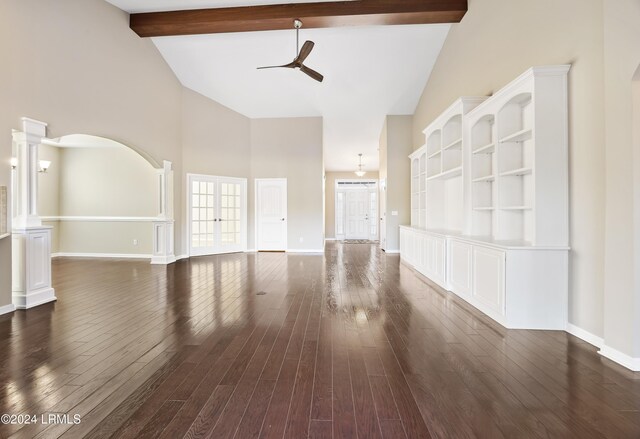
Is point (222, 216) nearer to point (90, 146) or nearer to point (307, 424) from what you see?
point (90, 146)

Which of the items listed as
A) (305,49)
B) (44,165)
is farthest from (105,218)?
(305,49)

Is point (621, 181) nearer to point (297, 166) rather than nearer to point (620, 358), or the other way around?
point (620, 358)

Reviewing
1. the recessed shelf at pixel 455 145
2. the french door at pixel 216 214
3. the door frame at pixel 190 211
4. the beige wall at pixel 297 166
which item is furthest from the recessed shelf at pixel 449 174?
the french door at pixel 216 214

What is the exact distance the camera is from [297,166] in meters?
8.59

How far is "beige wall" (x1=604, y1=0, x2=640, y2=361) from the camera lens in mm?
2160

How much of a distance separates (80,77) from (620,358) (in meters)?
6.74

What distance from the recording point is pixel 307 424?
5.26 feet

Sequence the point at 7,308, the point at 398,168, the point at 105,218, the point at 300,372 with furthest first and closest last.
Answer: the point at 398,168 < the point at 105,218 < the point at 7,308 < the point at 300,372

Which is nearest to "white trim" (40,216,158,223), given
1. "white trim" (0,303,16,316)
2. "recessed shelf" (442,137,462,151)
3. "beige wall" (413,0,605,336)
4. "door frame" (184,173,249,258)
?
"door frame" (184,173,249,258)

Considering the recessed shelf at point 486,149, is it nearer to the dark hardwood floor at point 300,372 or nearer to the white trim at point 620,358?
the dark hardwood floor at point 300,372

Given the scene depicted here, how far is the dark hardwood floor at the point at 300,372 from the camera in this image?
161 cm

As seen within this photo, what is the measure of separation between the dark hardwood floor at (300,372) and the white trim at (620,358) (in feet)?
0.26

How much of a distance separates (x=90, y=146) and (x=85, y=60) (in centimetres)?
366

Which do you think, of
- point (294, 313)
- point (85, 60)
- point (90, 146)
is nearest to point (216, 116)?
point (90, 146)
